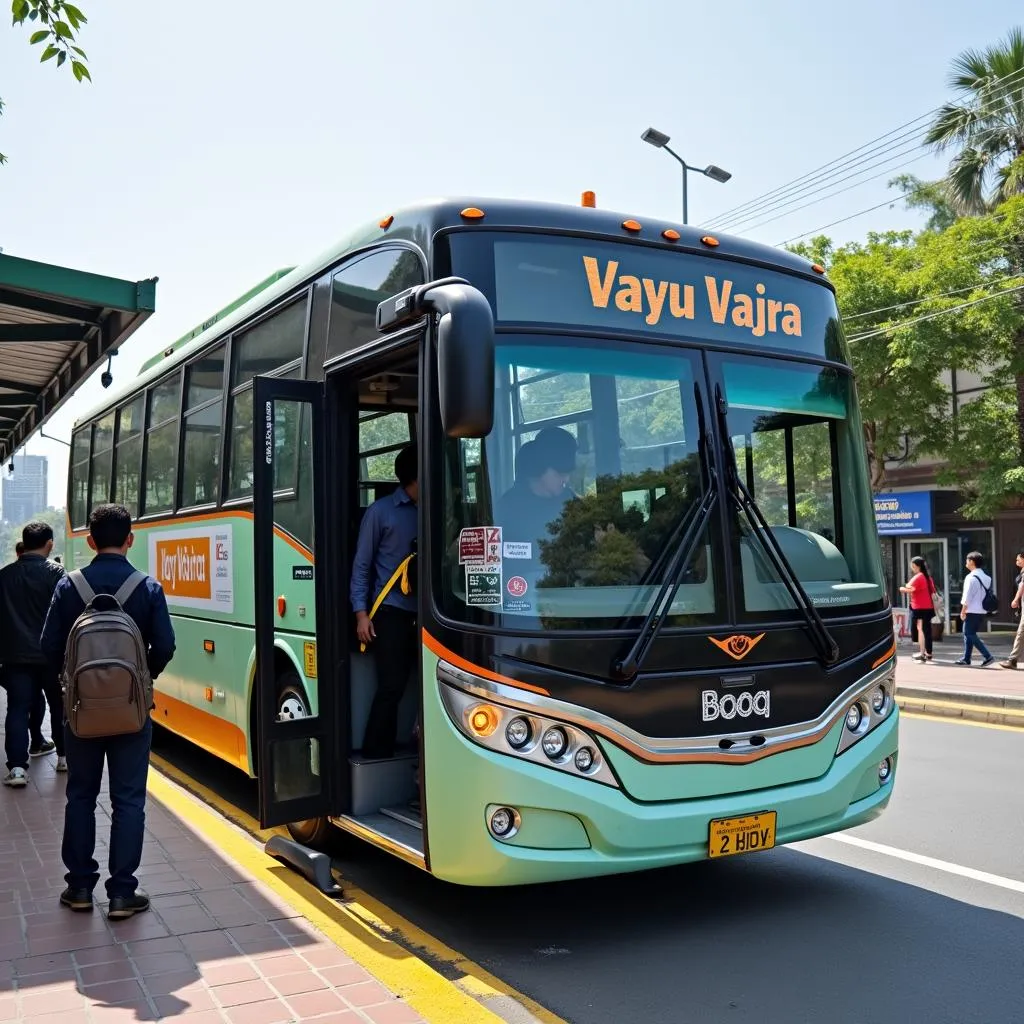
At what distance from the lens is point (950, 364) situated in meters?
21.3

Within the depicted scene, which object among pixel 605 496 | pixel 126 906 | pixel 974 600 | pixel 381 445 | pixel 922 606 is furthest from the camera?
pixel 922 606

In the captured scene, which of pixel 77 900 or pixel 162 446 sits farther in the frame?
pixel 162 446

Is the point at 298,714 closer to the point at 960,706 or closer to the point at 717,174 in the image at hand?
the point at 960,706

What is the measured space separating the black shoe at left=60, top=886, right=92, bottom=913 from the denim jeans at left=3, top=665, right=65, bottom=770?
125 inches

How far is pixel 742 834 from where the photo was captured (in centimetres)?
501

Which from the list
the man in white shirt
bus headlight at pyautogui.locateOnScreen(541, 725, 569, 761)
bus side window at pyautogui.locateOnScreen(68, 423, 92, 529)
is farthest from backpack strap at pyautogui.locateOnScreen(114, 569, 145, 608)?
the man in white shirt

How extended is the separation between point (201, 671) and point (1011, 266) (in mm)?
18173

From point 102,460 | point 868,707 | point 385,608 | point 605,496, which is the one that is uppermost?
→ point 102,460

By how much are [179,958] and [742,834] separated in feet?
7.97

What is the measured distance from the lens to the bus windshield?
191 inches

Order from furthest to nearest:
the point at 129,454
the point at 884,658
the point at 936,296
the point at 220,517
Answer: the point at 936,296
the point at 129,454
the point at 220,517
the point at 884,658

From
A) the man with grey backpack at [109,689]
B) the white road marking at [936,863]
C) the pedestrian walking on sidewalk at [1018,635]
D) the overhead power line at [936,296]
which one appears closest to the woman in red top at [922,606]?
the pedestrian walking on sidewalk at [1018,635]

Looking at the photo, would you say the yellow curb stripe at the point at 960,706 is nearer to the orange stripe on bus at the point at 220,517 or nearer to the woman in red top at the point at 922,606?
the woman in red top at the point at 922,606

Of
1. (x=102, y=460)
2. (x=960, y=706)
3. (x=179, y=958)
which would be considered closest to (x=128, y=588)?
(x=179, y=958)
